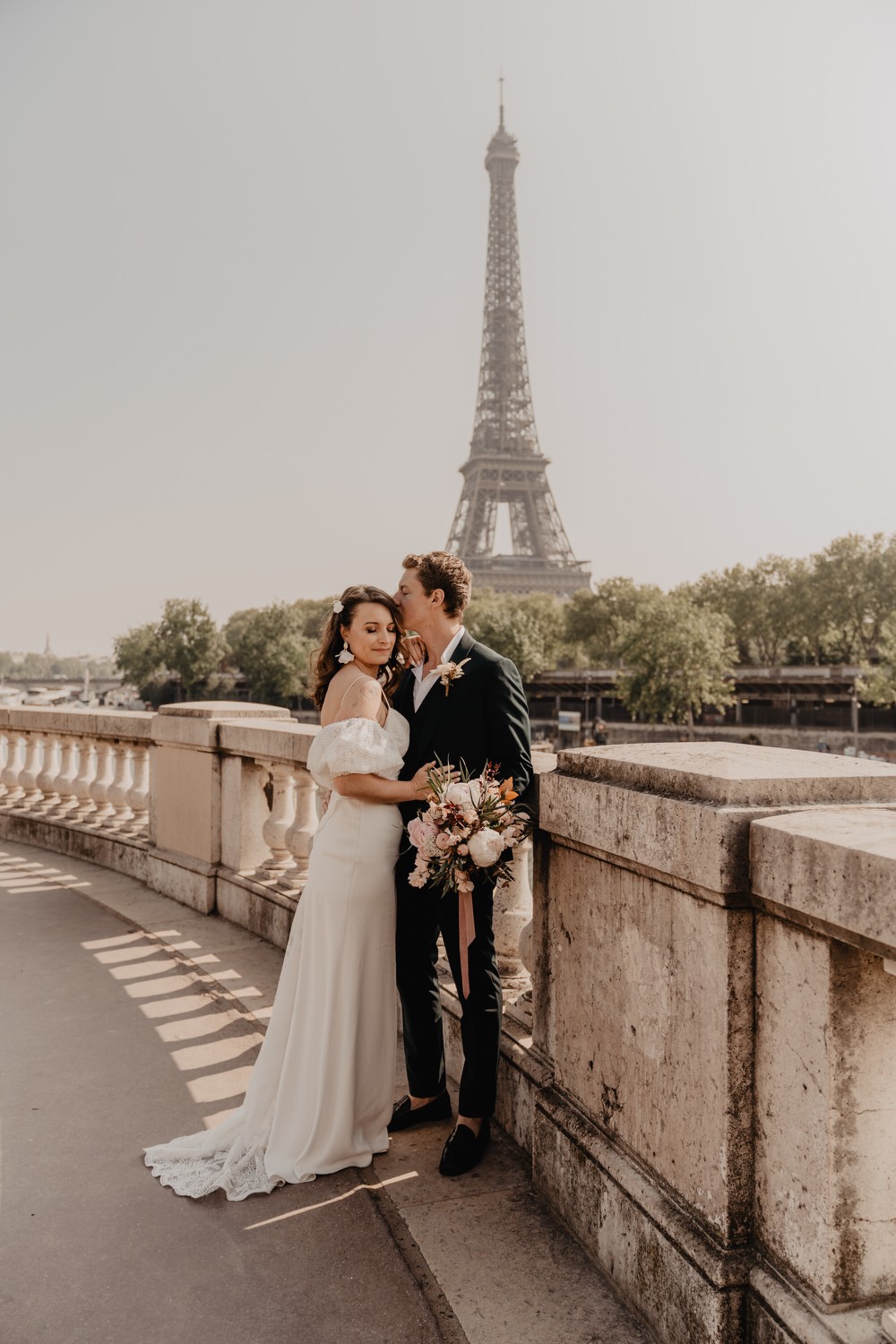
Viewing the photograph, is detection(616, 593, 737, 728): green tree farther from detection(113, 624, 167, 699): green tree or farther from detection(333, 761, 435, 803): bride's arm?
detection(333, 761, 435, 803): bride's arm

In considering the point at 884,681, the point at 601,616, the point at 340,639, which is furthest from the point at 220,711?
the point at 601,616

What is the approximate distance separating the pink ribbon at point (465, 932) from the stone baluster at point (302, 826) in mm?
2413

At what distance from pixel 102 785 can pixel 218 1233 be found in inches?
239

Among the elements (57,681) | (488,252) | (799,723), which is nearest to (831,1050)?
(799,723)

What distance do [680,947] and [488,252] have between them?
10463 centimetres

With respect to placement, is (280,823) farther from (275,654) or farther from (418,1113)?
(275,654)

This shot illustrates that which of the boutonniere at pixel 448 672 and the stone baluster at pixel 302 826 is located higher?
the boutonniere at pixel 448 672

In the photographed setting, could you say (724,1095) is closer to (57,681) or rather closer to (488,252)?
(488,252)

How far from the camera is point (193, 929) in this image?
607cm

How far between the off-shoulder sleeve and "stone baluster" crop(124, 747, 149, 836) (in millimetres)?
4985

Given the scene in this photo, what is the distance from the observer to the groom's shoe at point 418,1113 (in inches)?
143

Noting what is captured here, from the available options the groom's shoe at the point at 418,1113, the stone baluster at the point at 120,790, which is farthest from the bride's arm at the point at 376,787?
the stone baluster at the point at 120,790

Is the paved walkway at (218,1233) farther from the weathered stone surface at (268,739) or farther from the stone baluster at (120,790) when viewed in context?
the stone baluster at (120,790)

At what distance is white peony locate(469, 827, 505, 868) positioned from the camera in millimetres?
2904
